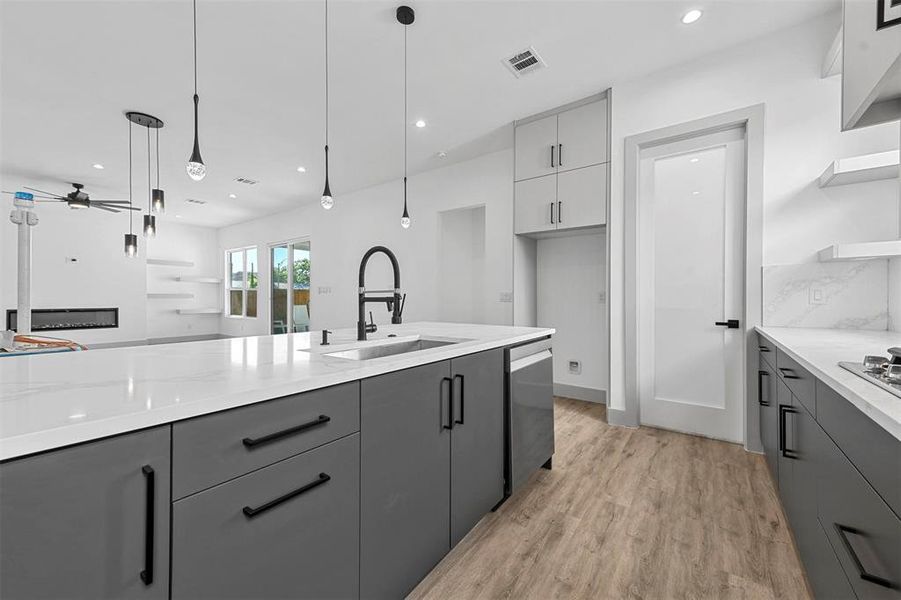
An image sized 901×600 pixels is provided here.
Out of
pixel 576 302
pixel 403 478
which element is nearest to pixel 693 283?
pixel 576 302

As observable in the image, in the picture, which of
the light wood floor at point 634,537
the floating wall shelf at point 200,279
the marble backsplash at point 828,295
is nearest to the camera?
the light wood floor at point 634,537

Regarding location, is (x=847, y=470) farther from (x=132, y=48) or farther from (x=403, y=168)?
(x=403, y=168)

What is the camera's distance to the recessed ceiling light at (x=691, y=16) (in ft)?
7.85

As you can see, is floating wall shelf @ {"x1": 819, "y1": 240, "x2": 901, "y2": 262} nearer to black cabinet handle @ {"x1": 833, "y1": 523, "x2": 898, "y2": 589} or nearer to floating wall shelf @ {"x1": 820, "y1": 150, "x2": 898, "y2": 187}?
floating wall shelf @ {"x1": 820, "y1": 150, "x2": 898, "y2": 187}

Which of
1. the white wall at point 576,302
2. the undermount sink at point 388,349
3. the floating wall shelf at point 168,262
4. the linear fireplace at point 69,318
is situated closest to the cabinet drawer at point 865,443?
the undermount sink at point 388,349

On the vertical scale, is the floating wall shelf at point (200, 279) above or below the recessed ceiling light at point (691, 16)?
below

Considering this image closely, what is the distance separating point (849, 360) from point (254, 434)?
1.82 metres

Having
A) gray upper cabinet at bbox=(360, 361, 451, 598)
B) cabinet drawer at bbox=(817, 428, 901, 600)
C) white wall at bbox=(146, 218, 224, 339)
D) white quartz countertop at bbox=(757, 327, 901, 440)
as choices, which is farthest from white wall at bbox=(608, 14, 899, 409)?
white wall at bbox=(146, 218, 224, 339)

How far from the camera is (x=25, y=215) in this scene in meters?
1.94

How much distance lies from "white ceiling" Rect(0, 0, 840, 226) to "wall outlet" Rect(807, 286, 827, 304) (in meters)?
1.76

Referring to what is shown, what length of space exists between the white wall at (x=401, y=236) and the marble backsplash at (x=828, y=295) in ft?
7.69

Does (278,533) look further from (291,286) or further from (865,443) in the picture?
(291,286)

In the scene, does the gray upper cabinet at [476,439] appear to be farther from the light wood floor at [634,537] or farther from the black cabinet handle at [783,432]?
the black cabinet handle at [783,432]

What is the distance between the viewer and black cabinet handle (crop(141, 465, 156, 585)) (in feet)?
2.25
